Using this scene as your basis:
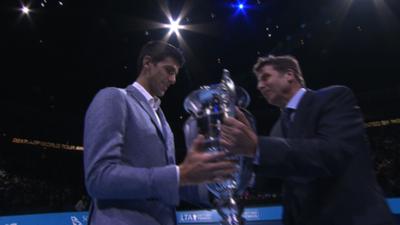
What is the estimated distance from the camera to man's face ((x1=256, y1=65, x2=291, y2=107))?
1.48 meters

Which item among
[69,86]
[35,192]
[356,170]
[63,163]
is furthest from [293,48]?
[63,163]

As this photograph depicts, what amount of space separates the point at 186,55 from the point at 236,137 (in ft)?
23.7

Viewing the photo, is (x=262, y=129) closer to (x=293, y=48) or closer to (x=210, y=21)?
(x=293, y=48)

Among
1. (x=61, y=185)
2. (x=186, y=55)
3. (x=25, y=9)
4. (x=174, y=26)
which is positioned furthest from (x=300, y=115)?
(x=61, y=185)

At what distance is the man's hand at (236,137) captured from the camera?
0.81 metres

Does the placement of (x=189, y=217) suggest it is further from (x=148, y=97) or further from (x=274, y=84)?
(x=148, y=97)

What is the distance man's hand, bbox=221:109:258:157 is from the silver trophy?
1.0 inches

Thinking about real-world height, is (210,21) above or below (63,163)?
above

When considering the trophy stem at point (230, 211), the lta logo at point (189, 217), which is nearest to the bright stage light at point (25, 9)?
the lta logo at point (189, 217)

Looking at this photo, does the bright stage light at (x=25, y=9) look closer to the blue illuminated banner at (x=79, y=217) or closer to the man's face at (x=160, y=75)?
the blue illuminated banner at (x=79, y=217)

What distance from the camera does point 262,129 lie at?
1085 centimetres

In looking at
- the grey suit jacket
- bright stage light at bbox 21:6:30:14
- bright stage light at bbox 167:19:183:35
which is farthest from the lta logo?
the grey suit jacket

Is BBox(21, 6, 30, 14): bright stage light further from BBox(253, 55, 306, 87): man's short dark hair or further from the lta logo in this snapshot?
BBox(253, 55, 306, 87): man's short dark hair

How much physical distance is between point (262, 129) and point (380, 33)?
4.61m
